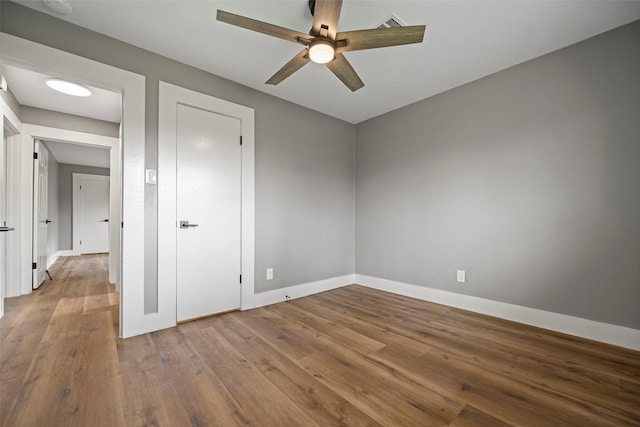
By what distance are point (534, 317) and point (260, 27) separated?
3.26m

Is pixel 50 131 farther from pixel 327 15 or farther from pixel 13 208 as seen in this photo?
pixel 327 15

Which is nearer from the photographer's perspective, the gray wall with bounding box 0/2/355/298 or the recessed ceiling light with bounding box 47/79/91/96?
the gray wall with bounding box 0/2/355/298

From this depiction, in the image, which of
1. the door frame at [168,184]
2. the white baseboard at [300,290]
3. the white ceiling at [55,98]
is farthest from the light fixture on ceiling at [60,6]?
the white baseboard at [300,290]

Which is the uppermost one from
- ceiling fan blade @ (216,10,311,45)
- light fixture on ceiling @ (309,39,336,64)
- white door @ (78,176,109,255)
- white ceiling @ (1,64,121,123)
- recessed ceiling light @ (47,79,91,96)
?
white ceiling @ (1,64,121,123)

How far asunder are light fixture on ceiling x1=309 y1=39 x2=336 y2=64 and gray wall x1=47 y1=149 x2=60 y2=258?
713 cm

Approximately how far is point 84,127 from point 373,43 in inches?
169

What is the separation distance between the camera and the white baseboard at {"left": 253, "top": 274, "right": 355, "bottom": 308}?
9.98 ft

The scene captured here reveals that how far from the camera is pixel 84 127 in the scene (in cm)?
380

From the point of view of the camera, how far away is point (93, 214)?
7.22 meters

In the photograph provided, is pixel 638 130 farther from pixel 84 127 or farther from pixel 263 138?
pixel 84 127

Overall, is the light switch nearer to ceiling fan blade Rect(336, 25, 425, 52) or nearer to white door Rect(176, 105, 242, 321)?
white door Rect(176, 105, 242, 321)

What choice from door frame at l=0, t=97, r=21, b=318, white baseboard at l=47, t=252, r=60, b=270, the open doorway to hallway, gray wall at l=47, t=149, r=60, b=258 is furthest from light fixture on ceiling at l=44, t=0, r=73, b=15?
gray wall at l=47, t=149, r=60, b=258

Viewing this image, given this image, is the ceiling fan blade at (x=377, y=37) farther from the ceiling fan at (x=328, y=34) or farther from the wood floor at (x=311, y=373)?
the wood floor at (x=311, y=373)

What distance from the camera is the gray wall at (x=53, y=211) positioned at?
5.96m
